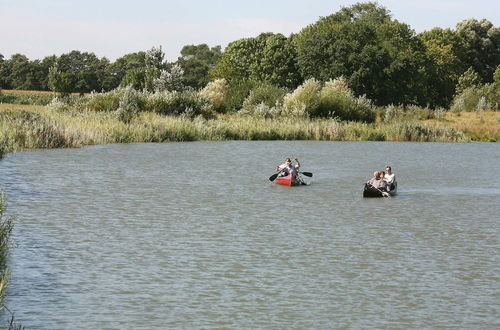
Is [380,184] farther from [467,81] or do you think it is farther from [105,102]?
[467,81]

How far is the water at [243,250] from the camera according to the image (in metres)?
14.1

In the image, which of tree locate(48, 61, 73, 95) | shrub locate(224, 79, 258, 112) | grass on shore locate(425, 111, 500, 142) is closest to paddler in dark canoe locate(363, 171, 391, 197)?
grass on shore locate(425, 111, 500, 142)

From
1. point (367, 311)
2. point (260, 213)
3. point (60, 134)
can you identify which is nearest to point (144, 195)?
point (260, 213)

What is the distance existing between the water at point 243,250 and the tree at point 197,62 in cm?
11214

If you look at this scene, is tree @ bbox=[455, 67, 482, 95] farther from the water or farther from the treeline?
the water

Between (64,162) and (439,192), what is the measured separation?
1874 centimetres

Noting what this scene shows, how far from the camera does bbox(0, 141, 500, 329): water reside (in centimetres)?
1412

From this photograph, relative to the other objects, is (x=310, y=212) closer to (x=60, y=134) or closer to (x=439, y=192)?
(x=439, y=192)

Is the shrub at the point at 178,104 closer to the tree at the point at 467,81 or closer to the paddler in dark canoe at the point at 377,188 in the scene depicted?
the paddler in dark canoe at the point at 377,188

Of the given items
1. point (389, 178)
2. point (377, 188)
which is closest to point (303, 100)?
point (389, 178)

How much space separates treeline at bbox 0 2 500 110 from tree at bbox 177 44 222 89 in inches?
14.7

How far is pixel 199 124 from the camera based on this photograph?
61.9 meters

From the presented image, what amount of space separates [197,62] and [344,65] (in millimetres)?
75552

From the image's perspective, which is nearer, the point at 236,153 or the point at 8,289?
the point at 8,289
